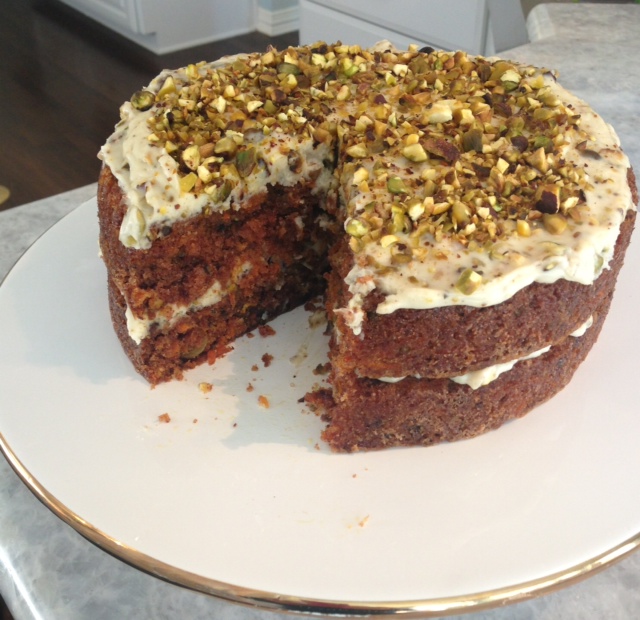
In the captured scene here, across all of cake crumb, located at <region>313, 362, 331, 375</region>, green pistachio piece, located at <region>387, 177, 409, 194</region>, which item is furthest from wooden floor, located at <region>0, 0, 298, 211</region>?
green pistachio piece, located at <region>387, 177, 409, 194</region>

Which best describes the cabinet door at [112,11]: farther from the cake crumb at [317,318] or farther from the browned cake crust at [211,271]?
the cake crumb at [317,318]

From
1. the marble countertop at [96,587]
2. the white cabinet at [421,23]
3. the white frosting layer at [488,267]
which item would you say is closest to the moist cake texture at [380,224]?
the white frosting layer at [488,267]

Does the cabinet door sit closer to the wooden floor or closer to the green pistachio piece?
the wooden floor

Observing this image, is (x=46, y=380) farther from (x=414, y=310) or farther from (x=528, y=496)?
(x=528, y=496)

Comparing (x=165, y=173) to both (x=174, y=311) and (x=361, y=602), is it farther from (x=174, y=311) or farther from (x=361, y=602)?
(x=361, y=602)

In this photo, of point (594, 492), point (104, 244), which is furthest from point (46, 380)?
point (594, 492)
